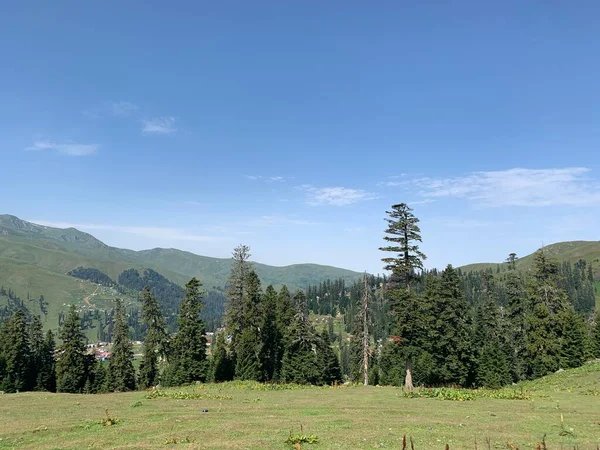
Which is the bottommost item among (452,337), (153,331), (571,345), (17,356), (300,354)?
(17,356)

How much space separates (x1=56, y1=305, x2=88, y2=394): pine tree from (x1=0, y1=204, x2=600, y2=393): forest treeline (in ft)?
0.56

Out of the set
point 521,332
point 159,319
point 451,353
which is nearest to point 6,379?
point 159,319

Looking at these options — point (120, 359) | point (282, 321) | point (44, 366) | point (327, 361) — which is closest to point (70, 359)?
point (120, 359)

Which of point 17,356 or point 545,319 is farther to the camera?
point 17,356

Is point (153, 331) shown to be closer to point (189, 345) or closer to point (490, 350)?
point (189, 345)

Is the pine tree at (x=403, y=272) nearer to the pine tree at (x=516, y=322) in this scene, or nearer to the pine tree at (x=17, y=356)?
the pine tree at (x=516, y=322)

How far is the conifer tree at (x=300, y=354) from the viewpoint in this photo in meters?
68.1

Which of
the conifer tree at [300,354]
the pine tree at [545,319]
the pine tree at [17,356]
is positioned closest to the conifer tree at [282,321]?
the conifer tree at [300,354]

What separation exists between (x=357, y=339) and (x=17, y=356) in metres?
57.5

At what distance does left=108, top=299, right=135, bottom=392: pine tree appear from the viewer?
73250 millimetres

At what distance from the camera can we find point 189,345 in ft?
193

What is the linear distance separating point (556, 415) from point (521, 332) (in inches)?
2204

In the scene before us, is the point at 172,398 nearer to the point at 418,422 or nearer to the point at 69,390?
the point at 418,422

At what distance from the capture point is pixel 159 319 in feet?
228
